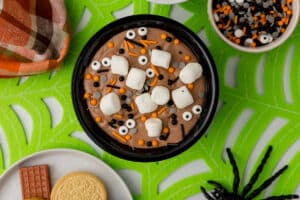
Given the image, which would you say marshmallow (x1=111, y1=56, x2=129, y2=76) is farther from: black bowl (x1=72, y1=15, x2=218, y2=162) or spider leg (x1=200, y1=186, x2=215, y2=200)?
spider leg (x1=200, y1=186, x2=215, y2=200)

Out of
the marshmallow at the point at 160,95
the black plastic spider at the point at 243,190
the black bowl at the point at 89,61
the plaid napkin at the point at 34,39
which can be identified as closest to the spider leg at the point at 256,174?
the black plastic spider at the point at 243,190

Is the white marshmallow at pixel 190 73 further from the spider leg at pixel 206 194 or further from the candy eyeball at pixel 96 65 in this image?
the spider leg at pixel 206 194

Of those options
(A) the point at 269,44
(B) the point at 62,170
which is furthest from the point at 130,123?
(A) the point at 269,44

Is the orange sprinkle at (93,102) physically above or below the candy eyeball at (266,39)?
below

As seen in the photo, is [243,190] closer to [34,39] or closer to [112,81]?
[112,81]

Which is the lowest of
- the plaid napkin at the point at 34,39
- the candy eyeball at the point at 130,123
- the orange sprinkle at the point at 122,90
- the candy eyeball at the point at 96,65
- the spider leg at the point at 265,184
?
the spider leg at the point at 265,184

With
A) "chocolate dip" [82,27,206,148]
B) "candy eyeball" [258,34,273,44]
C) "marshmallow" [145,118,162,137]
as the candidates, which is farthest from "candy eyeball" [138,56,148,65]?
"candy eyeball" [258,34,273,44]

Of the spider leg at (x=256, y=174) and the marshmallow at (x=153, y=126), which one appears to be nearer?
the marshmallow at (x=153, y=126)

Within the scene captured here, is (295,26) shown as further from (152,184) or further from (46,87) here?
(46,87)
